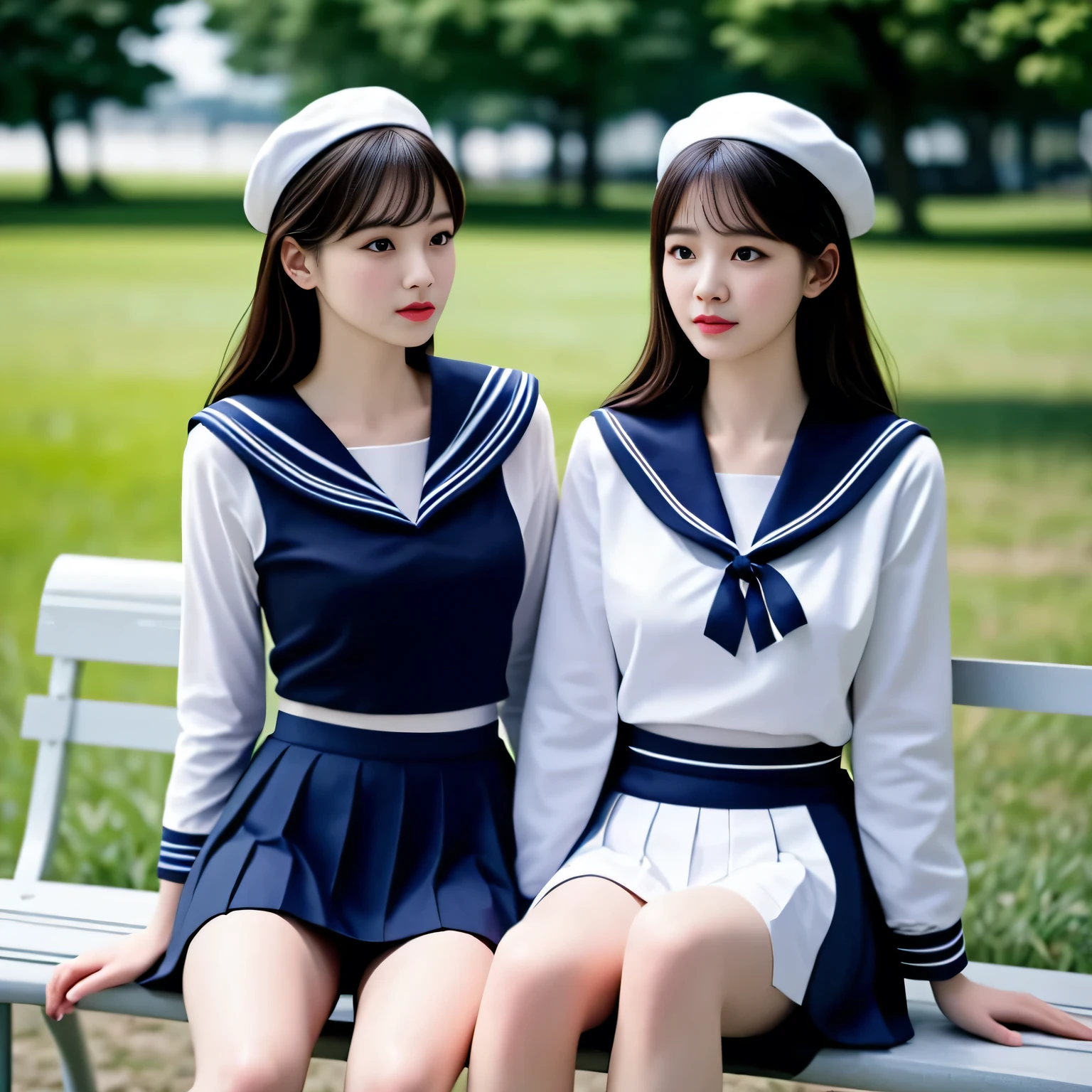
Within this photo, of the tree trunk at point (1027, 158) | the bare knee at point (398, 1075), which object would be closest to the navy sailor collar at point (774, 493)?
the bare knee at point (398, 1075)

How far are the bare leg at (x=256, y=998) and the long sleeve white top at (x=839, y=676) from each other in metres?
0.37

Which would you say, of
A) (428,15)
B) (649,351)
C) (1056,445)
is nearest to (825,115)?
(428,15)

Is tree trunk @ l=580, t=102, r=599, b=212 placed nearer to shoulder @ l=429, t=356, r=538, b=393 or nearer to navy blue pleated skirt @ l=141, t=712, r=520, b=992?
shoulder @ l=429, t=356, r=538, b=393

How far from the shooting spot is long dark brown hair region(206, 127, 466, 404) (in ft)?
7.16

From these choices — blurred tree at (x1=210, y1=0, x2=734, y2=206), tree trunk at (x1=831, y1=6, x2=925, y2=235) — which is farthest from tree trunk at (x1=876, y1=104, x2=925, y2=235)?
blurred tree at (x1=210, y1=0, x2=734, y2=206)

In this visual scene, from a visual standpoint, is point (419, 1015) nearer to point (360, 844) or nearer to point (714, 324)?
point (360, 844)

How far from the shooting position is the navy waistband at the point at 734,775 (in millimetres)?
2186

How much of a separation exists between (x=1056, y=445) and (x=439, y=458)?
10009mm

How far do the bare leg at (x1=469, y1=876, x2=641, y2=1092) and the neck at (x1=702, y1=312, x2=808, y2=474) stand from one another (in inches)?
29.4

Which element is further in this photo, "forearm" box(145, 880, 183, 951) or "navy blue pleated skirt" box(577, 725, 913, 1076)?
"forearm" box(145, 880, 183, 951)

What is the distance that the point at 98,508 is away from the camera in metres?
10.4

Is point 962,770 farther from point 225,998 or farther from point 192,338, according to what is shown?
point 192,338

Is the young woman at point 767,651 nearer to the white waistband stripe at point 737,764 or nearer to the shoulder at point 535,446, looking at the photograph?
the white waistband stripe at point 737,764

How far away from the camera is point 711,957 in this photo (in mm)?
1878
